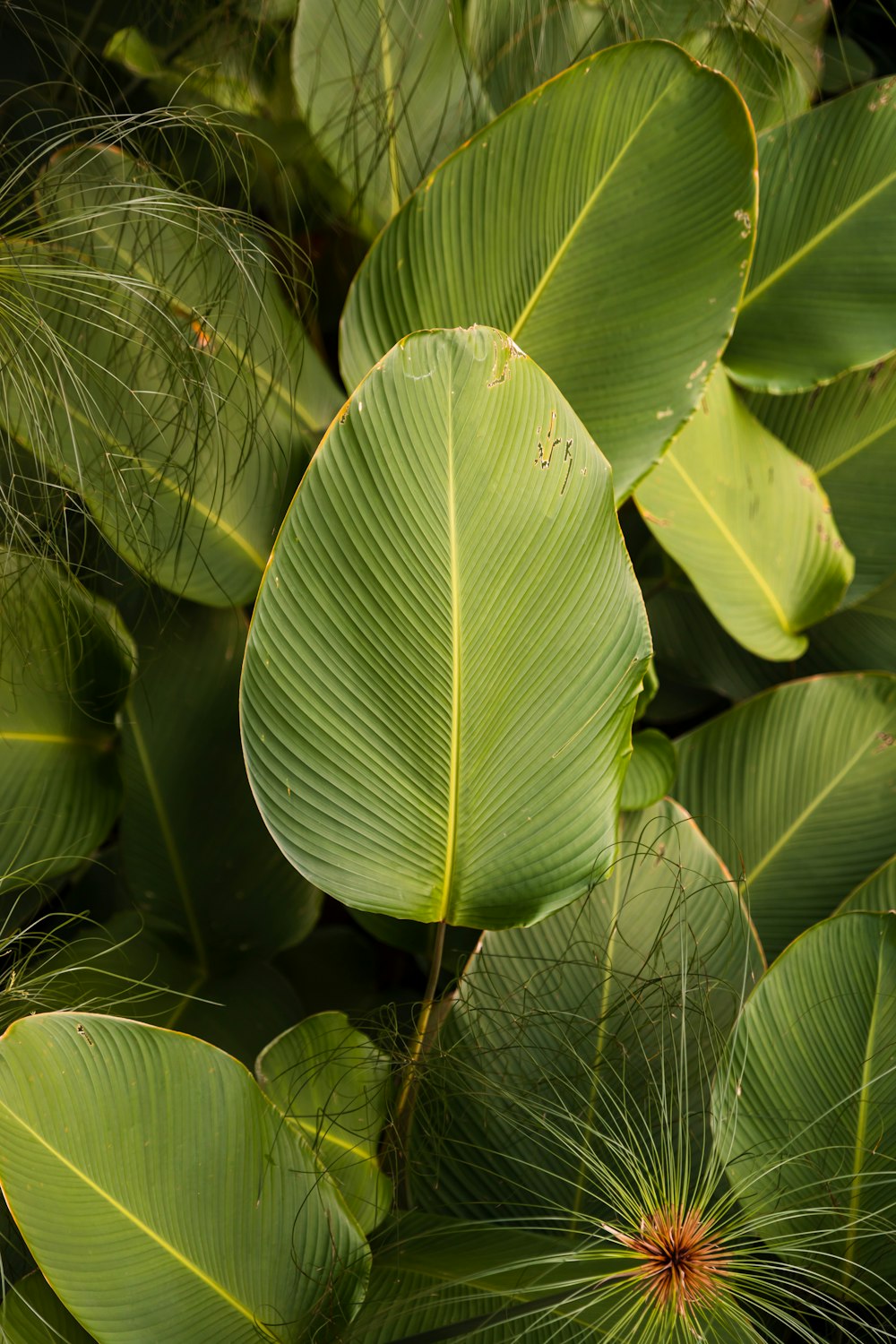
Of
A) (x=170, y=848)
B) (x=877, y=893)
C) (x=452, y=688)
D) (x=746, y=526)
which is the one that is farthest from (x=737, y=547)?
(x=170, y=848)

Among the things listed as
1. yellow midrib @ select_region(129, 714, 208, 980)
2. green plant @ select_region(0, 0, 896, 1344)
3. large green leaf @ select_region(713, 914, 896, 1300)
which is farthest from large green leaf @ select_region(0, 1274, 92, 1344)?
large green leaf @ select_region(713, 914, 896, 1300)

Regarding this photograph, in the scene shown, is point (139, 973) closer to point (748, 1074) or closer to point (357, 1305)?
point (357, 1305)

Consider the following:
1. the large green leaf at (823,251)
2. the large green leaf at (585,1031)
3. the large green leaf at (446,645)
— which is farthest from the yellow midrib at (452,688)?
the large green leaf at (823,251)

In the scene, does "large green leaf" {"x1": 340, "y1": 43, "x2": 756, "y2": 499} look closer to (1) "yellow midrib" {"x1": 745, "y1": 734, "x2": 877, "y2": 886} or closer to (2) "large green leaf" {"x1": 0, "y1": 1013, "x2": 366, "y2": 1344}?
(1) "yellow midrib" {"x1": 745, "y1": 734, "x2": 877, "y2": 886}

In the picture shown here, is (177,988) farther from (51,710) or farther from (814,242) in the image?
(814,242)

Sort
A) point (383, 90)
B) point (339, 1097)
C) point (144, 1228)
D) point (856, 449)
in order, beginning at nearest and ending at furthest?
point (144, 1228) → point (339, 1097) → point (383, 90) → point (856, 449)

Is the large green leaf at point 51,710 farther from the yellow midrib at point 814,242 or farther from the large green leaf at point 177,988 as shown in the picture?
the yellow midrib at point 814,242
